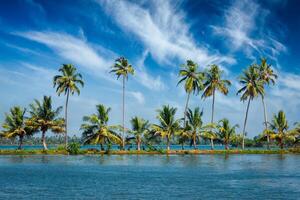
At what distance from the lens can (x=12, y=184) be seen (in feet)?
96.6

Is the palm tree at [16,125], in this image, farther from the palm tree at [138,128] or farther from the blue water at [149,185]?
the blue water at [149,185]

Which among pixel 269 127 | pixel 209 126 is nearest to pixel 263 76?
pixel 269 127

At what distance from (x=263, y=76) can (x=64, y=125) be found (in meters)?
39.0

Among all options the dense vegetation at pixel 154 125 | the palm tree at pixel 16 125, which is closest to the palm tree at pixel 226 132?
the dense vegetation at pixel 154 125

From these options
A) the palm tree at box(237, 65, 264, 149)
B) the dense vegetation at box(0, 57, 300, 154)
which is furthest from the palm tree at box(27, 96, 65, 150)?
the palm tree at box(237, 65, 264, 149)

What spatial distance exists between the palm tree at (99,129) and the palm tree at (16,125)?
36.1 ft

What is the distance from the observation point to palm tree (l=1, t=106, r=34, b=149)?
7031 cm

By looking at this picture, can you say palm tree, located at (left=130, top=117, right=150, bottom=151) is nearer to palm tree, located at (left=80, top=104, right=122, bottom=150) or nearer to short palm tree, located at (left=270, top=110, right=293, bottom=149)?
palm tree, located at (left=80, top=104, right=122, bottom=150)

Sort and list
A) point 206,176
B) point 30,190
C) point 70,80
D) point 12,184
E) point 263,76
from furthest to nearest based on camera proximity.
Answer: point 263,76 → point 70,80 → point 206,176 → point 12,184 → point 30,190

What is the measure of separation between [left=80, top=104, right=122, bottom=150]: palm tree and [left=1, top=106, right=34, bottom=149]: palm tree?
1099 centimetres

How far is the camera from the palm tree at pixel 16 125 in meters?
70.3

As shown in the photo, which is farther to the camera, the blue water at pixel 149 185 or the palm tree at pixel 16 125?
the palm tree at pixel 16 125

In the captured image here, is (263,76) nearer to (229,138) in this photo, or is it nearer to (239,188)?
(229,138)

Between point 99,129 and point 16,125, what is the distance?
15.8 meters
